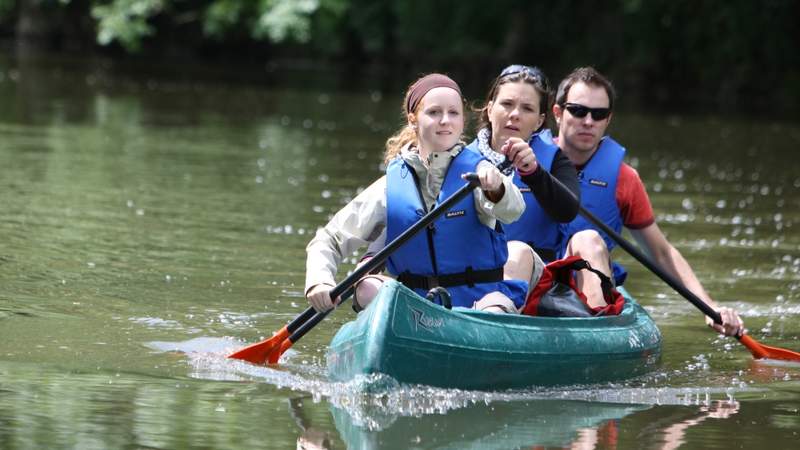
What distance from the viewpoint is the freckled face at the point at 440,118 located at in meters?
5.54

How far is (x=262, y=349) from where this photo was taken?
19.9 ft

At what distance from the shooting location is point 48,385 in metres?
5.45

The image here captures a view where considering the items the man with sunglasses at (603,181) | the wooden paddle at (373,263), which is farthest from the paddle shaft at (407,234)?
the man with sunglasses at (603,181)

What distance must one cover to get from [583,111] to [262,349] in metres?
1.79

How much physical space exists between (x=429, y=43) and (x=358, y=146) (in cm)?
2177

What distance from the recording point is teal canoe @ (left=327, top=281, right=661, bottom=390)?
527cm

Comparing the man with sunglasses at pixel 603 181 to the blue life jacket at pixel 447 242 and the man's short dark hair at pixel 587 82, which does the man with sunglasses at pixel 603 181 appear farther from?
the blue life jacket at pixel 447 242

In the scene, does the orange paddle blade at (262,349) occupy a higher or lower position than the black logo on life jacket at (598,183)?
lower

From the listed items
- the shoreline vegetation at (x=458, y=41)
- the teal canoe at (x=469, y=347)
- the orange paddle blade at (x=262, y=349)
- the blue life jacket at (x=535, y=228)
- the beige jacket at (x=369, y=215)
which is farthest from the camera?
the shoreline vegetation at (x=458, y=41)

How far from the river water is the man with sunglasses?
0.40 m

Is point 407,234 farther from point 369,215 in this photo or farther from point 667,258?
point 667,258

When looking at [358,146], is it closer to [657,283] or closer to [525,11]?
[657,283]

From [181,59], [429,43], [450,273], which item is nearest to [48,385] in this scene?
[450,273]

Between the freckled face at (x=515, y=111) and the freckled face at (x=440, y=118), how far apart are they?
1.60 feet
